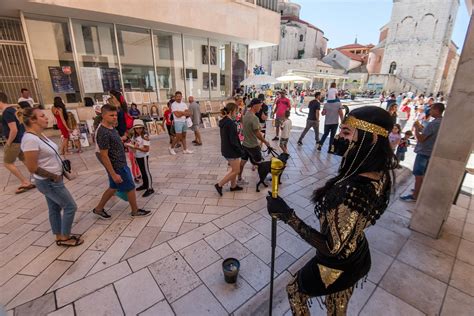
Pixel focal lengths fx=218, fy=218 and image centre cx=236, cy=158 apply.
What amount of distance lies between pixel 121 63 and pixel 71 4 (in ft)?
9.25

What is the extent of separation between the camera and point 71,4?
711 centimetres

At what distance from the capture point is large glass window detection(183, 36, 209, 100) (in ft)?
38.4

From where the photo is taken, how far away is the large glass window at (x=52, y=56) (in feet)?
26.7

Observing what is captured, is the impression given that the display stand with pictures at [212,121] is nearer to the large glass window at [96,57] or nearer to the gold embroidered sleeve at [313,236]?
the large glass window at [96,57]

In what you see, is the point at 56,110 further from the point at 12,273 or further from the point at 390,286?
the point at 390,286

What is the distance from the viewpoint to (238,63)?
1396cm

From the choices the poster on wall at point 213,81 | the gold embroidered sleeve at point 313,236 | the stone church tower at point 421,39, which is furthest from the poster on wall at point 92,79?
the stone church tower at point 421,39

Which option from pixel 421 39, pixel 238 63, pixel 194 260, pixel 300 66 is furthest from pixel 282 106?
pixel 421 39

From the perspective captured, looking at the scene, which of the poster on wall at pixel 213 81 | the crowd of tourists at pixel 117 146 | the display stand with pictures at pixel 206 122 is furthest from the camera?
the poster on wall at pixel 213 81

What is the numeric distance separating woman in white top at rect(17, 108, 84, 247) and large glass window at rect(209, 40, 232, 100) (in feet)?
36.6

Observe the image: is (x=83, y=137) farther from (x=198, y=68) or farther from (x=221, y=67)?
(x=221, y=67)

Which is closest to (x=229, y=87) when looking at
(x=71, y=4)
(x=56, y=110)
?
(x=71, y=4)

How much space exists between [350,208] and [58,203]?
333 centimetres

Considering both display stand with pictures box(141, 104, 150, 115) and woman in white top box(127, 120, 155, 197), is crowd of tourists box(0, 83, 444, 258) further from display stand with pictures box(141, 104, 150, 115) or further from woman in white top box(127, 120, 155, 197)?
display stand with pictures box(141, 104, 150, 115)
